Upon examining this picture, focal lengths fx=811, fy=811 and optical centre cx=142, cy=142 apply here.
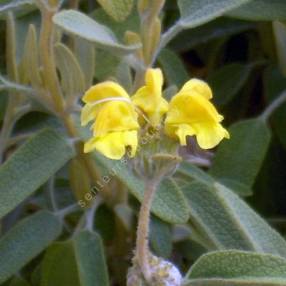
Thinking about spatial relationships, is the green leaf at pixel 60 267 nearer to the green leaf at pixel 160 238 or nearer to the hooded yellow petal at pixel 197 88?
the green leaf at pixel 160 238

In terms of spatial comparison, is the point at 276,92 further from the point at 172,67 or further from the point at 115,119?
the point at 115,119

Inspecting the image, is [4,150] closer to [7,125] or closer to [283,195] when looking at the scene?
[7,125]

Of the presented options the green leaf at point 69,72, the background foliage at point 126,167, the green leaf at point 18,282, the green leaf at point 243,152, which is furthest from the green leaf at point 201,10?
the green leaf at point 18,282

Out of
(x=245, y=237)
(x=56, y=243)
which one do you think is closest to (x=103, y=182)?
(x=56, y=243)

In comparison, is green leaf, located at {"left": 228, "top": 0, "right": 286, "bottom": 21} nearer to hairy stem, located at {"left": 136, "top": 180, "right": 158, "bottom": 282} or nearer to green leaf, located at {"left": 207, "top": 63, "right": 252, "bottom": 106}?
green leaf, located at {"left": 207, "top": 63, "right": 252, "bottom": 106}

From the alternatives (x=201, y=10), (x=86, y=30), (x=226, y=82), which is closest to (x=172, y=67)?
(x=226, y=82)
